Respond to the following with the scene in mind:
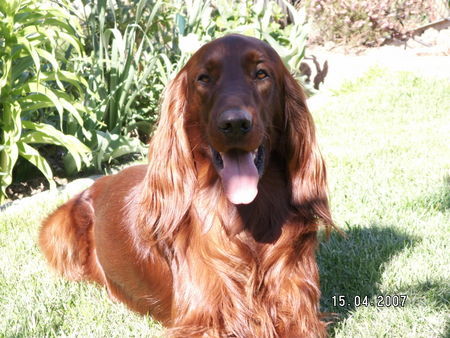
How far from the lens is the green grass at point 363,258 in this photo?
258 centimetres

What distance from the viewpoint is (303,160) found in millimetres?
2361

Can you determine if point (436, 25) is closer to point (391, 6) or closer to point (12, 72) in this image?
point (391, 6)

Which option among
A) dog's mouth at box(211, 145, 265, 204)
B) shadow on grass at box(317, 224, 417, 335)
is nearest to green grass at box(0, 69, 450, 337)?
shadow on grass at box(317, 224, 417, 335)

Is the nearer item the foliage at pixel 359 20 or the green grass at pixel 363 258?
the green grass at pixel 363 258

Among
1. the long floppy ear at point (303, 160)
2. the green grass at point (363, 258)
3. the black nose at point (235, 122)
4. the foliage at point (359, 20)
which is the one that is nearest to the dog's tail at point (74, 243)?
the green grass at point (363, 258)

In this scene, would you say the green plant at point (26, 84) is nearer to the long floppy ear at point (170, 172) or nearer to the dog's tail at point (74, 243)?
the dog's tail at point (74, 243)

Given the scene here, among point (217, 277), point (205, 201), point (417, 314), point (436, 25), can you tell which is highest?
point (205, 201)

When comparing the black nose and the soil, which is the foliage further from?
the black nose

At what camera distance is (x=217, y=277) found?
2283 millimetres

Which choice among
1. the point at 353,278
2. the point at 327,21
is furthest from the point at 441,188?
the point at 327,21

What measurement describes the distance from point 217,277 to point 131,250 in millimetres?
593

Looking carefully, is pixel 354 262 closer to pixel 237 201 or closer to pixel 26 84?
pixel 237 201

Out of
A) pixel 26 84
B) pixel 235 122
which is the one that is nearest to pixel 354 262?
pixel 235 122

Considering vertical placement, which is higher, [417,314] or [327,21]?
[417,314]
